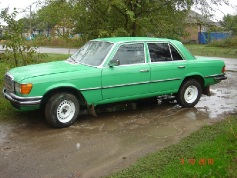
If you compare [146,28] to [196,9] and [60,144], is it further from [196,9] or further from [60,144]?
[60,144]

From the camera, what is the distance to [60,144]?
16.9 feet

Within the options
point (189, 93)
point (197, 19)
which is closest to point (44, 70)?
point (189, 93)

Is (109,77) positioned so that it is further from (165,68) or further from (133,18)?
(133,18)

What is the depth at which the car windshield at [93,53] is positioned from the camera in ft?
21.0

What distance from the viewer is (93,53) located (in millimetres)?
6656

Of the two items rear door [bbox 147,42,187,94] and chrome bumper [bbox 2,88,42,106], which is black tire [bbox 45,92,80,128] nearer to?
chrome bumper [bbox 2,88,42,106]

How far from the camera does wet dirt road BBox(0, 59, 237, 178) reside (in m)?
4.33

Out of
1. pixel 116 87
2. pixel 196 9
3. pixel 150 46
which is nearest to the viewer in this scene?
pixel 116 87

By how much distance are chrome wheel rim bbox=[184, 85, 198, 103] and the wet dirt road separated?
0.28 m

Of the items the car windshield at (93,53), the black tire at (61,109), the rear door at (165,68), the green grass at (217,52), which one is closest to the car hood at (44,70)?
the car windshield at (93,53)

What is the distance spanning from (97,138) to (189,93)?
3257 millimetres

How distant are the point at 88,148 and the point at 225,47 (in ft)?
92.4

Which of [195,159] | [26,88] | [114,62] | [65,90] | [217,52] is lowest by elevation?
[195,159]

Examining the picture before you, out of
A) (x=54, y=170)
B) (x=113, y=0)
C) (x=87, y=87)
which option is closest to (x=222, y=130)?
(x=87, y=87)
